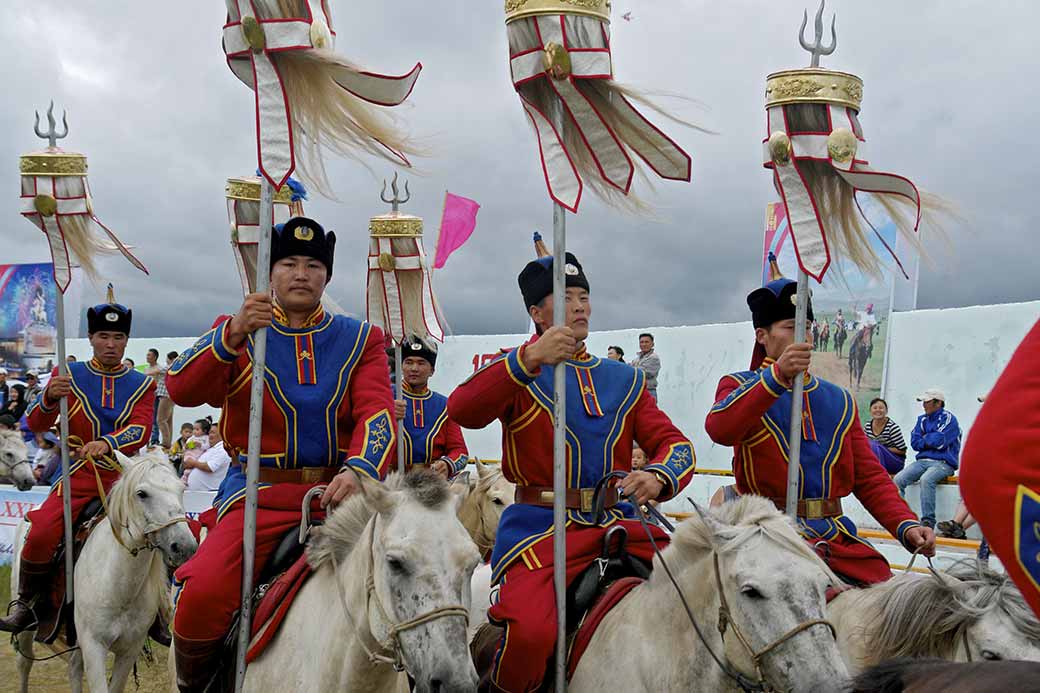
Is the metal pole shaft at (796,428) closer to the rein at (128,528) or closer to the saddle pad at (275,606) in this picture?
the saddle pad at (275,606)

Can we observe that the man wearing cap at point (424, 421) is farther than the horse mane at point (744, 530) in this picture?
Yes

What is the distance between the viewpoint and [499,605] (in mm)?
4355

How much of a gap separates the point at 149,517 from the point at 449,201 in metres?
4.41

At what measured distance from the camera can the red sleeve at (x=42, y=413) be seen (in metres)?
8.24

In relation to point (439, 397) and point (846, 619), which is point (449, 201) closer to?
point (439, 397)

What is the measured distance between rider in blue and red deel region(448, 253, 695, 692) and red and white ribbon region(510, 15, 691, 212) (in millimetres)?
556

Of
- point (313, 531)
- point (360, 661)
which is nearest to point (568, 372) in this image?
point (313, 531)

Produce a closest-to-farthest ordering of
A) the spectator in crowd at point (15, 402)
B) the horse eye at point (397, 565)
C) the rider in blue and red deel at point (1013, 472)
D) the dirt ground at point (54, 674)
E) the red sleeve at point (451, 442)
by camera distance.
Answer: the rider in blue and red deel at point (1013, 472) < the horse eye at point (397, 565) < the dirt ground at point (54, 674) < the red sleeve at point (451, 442) < the spectator in crowd at point (15, 402)

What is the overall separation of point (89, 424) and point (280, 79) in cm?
498

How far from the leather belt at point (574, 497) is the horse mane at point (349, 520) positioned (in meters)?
0.99

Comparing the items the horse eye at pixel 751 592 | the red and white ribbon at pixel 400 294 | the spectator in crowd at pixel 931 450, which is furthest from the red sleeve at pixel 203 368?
the spectator in crowd at pixel 931 450

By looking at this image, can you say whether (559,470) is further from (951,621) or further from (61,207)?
(61,207)

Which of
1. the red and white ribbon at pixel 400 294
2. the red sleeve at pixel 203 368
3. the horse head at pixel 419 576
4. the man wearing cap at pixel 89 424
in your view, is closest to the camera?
the horse head at pixel 419 576

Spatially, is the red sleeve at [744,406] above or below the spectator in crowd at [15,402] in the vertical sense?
above
